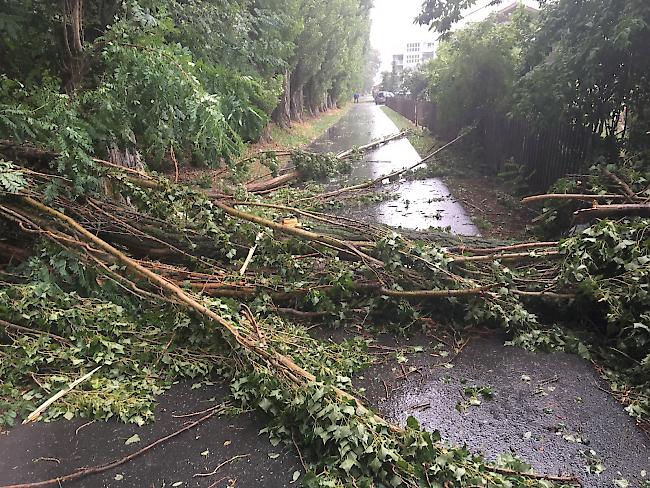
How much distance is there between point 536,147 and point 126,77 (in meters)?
7.13

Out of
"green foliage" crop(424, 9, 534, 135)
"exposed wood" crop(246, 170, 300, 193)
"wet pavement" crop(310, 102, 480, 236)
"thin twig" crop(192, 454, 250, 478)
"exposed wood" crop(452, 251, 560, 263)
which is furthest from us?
"green foliage" crop(424, 9, 534, 135)

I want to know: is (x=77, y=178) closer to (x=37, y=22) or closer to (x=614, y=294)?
(x=37, y=22)

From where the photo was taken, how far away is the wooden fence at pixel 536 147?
7540mm

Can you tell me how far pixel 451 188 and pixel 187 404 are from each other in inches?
326

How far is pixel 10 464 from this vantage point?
2.69 meters

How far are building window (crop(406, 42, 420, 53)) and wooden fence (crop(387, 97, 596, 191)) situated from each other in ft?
405

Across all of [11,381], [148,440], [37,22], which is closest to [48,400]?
[11,381]

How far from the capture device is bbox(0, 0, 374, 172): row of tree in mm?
4668

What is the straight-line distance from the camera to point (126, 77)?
4863 mm

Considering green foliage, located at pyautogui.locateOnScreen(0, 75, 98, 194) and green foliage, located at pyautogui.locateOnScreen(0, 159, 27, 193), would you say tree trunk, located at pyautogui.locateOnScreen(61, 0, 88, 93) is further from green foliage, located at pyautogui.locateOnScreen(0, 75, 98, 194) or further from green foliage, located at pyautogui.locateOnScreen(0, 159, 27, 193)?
green foliage, located at pyautogui.locateOnScreen(0, 159, 27, 193)

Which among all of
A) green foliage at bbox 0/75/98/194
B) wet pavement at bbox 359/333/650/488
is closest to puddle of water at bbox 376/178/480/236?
wet pavement at bbox 359/333/650/488

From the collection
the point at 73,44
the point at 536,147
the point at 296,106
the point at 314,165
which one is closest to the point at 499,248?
the point at 536,147

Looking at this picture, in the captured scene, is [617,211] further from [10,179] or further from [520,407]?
[10,179]

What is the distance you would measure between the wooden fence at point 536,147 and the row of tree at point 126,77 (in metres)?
4.74
